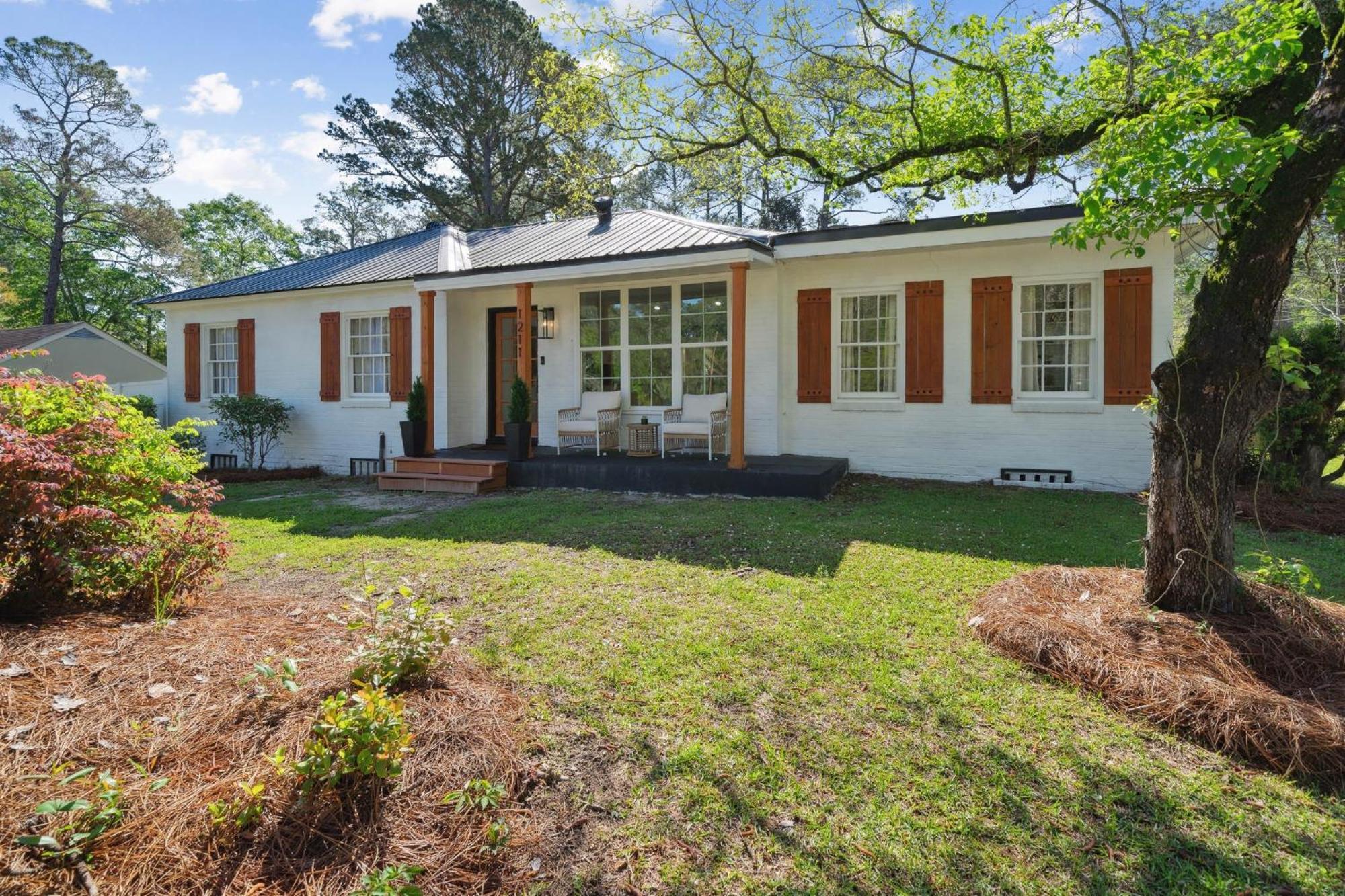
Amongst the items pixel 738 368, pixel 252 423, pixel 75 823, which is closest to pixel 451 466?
pixel 738 368

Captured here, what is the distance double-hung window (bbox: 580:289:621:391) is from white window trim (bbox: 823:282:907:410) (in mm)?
2554

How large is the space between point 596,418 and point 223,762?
7.51m

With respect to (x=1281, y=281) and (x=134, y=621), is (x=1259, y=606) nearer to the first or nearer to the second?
(x=1281, y=281)

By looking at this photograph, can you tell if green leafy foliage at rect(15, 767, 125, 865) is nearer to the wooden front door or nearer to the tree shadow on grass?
the tree shadow on grass

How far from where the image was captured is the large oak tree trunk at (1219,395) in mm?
3139

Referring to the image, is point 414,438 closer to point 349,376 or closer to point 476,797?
point 349,376

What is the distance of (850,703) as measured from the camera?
2.83 metres

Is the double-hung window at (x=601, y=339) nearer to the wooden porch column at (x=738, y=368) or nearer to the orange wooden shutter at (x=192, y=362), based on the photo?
the wooden porch column at (x=738, y=368)

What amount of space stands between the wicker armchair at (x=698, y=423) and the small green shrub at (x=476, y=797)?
6.39 m

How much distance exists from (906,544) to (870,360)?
4029mm

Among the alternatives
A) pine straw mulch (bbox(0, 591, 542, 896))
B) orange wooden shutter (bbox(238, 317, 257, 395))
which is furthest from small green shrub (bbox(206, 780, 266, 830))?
orange wooden shutter (bbox(238, 317, 257, 395))

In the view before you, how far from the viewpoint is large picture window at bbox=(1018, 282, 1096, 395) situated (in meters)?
8.01

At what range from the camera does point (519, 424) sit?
346 inches

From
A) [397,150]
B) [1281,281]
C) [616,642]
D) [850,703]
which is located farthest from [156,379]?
[1281,281]
